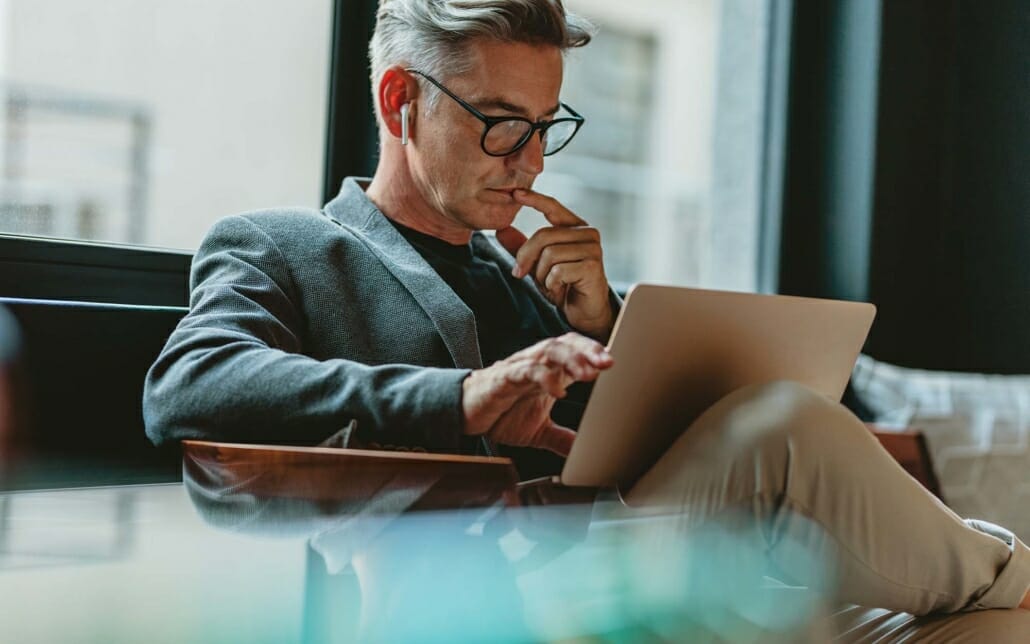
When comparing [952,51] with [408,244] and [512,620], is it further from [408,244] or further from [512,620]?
[512,620]

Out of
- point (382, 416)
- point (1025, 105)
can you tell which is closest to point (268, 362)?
point (382, 416)

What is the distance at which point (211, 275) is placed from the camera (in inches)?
50.9

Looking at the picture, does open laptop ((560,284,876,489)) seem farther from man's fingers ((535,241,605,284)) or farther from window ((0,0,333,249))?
window ((0,0,333,249))

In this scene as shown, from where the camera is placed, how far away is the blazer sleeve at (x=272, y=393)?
3.44 feet

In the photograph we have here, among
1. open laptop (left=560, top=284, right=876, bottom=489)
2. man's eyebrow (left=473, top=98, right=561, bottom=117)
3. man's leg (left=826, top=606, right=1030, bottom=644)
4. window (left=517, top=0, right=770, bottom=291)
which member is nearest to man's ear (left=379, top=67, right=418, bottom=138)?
man's eyebrow (left=473, top=98, right=561, bottom=117)

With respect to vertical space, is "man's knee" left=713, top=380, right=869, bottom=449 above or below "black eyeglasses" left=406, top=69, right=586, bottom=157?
below

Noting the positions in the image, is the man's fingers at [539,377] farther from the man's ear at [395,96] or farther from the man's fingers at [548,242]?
the man's ear at [395,96]

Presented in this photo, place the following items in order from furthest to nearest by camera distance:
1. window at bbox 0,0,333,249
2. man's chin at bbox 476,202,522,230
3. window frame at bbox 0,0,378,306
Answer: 1. window at bbox 0,0,333,249
2. window frame at bbox 0,0,378,306
3. man's chin at bbox 476,202,522,230

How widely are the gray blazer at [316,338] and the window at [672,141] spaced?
1.41 metres

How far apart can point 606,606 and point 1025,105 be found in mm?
2535

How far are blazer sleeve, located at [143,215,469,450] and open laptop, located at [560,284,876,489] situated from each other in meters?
0.16

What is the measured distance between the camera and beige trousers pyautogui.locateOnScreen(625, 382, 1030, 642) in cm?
95

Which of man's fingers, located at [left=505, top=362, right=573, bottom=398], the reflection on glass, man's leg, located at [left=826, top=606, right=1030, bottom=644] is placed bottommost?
man's leg, located at [left=826, top=606, right=1030, bottom=644]

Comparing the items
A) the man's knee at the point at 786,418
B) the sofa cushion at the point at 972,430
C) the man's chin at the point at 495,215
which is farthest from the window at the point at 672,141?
the man's knee at the point at 786,418
